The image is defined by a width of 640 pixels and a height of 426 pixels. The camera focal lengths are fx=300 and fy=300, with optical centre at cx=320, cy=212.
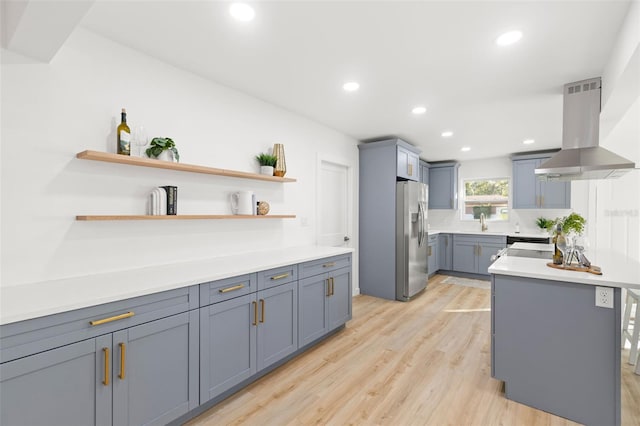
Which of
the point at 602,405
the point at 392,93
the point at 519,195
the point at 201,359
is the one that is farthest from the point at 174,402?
the point at 519,195

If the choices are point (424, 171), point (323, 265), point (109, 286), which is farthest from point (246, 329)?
point (424, 171)

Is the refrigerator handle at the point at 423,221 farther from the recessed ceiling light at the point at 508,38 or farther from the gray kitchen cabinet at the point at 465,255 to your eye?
the recessed ceiling light at the point at 508,38

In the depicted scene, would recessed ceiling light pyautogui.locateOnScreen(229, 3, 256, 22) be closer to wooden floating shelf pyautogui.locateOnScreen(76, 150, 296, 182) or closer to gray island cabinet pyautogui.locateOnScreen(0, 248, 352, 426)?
wooden floating shelf pyautogui.locateOnScreen(76, 150, 296, 182)

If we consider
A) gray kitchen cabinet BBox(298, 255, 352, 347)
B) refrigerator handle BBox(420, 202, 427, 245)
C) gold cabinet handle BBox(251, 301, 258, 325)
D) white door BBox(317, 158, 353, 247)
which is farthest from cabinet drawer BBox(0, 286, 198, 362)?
refrigerator handle BBox(420, 202, 427, 245)

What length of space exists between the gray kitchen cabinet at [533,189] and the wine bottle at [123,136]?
6.34 meters

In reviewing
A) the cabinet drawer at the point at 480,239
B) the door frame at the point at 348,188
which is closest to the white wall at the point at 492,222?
the cabinet drawer at the point at 480,239

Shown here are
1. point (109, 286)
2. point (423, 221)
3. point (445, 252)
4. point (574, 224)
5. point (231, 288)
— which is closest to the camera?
point (109, 286)

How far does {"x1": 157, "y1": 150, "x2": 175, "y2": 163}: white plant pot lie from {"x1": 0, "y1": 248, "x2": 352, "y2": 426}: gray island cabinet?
84 centimetres

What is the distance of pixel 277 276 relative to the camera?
2.47m

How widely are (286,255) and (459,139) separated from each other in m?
3.57

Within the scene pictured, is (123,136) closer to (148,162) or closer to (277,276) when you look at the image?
(148,162)

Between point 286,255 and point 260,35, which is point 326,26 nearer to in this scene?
point 260,35

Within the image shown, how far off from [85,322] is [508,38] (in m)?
3.02

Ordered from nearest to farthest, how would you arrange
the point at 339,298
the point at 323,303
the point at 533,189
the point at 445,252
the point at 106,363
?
the point at 106,363, the point at 323,303, the point at 339,298, the point at 533,189, the point at 445,252
